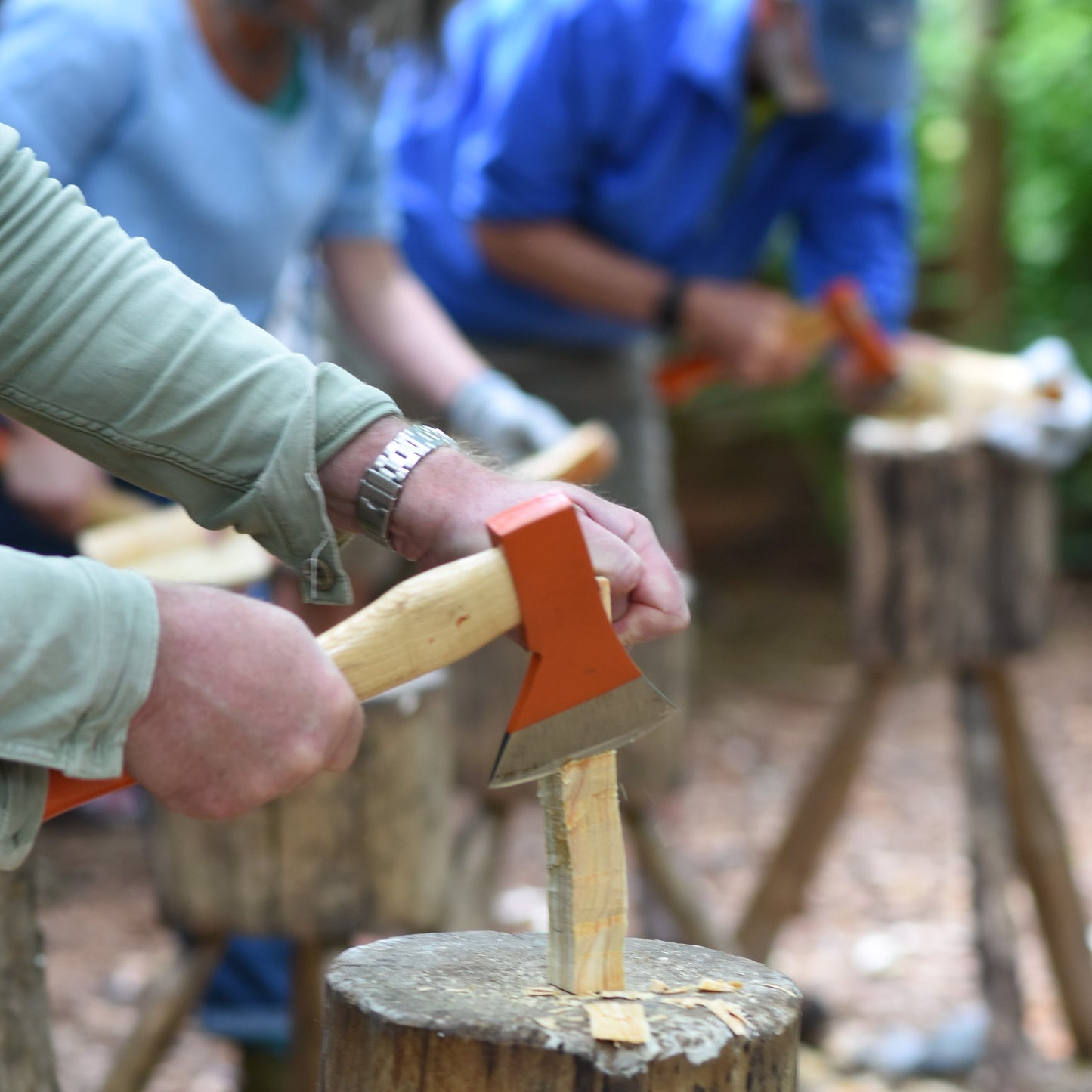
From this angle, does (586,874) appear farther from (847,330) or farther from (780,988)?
(847,330)

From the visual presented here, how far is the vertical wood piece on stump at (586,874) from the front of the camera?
120 cm

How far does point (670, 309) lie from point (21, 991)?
82.8 inches

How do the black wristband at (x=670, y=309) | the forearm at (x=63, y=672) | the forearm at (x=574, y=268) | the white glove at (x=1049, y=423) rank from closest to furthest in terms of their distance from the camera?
the forearm at (x=63, y=672)
the white glove at (x=1049, y=423)
the forearm at (x=574, y=268)
the black wristband at (x=670, y=309)

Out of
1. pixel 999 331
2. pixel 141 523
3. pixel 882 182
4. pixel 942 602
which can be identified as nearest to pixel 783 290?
pixel 999 331

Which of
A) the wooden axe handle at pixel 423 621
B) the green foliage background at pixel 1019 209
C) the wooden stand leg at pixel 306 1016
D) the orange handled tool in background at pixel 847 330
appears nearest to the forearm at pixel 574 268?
the orange handled tool in background at pixel 847 330

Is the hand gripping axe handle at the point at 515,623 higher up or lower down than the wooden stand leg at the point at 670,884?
higher up

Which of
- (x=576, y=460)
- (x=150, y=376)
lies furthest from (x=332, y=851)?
(x=150, y=376)

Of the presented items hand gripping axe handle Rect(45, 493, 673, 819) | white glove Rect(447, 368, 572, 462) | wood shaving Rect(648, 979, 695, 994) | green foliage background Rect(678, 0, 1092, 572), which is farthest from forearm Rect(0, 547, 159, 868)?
green foliage background Rect(678, 0, 1092, 572)

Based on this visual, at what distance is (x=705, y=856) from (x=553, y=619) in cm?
316

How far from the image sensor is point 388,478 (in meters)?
1.12

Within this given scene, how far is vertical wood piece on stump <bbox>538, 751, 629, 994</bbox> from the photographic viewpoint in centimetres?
120

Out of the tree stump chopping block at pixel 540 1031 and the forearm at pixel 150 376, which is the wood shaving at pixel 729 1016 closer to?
the tree stump chopping block at pixel 540 1031

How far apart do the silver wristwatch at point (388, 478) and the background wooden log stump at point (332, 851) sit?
3.21 ft

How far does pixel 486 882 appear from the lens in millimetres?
2936
